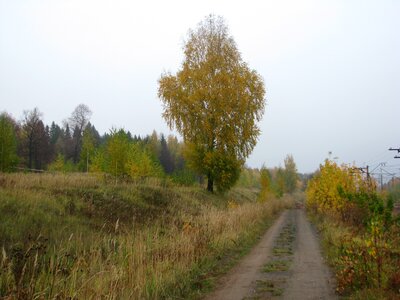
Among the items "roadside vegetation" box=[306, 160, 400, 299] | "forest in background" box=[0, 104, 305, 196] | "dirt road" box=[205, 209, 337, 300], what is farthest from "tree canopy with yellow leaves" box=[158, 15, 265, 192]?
"dirt road" box=[205, 209, 337, 300]

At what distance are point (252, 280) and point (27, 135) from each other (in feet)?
192

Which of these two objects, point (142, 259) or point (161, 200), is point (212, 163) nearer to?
point (161, 200)

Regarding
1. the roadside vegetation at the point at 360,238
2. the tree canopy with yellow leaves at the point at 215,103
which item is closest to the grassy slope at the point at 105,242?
the roadside vegetation at the point at 360,238

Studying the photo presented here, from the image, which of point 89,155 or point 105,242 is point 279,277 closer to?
point 105,242

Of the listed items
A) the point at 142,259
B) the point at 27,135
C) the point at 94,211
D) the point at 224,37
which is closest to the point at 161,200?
the point at 94,211

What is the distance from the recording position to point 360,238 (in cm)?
1331

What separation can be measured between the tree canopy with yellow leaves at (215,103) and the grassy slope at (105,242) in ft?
28.2

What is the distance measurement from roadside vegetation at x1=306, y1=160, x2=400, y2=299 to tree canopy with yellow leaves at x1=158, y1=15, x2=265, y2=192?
6.56 metres

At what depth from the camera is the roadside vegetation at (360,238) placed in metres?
7.57

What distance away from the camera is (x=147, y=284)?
745 cm

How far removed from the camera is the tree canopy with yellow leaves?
27.7 m

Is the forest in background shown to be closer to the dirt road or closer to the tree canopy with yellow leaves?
the tree canopy with yellow leaves

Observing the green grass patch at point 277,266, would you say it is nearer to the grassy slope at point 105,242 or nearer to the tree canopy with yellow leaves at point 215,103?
the grassy slope at point 105,242

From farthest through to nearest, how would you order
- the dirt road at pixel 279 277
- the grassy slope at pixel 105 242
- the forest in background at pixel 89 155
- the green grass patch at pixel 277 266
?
1. the forest in background at pixel 89 155
2. the green grass patch at pixel 277 266
3. the dirt road at pixel 279 277
4. the grassy slope at pixel 105 242
